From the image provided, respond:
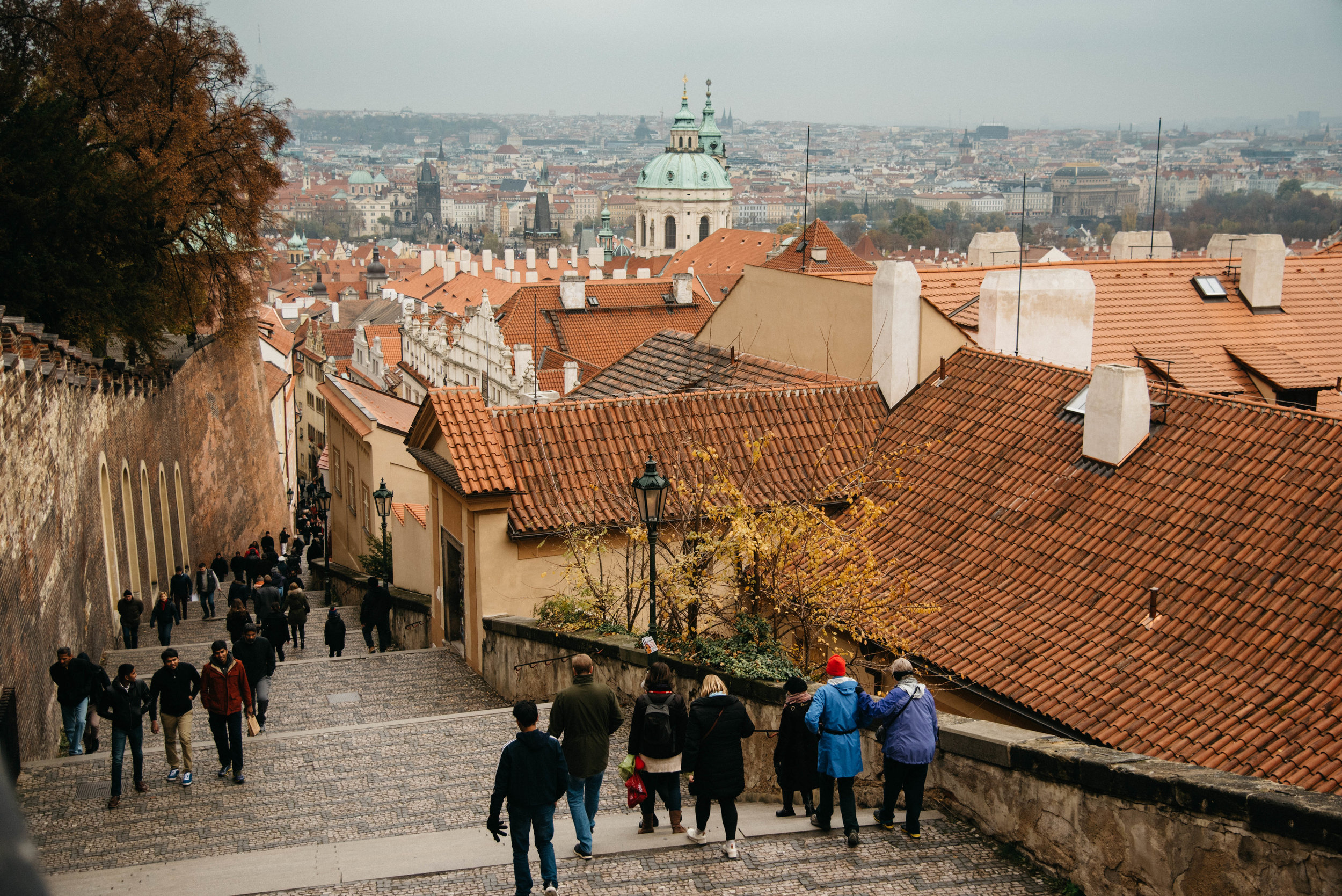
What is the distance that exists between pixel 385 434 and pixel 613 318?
26.5 m

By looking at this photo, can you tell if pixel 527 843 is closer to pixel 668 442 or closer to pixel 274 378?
pixel 668 442

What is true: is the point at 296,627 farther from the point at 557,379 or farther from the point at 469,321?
the point at 469,321

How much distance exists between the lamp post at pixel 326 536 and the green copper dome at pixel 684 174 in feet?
410

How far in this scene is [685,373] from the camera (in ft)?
64.7

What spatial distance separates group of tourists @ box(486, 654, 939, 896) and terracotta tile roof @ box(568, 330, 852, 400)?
31.6ft

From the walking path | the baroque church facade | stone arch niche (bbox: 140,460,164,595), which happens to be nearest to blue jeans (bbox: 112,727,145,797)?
the walking path

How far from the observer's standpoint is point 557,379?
143 feet

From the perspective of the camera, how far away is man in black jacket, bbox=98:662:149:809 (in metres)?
9.27

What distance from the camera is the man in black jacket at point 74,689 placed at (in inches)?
446

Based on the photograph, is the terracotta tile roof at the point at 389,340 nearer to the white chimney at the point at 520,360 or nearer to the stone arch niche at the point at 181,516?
the white chimney at the point at 520,360

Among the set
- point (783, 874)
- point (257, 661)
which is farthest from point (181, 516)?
point (783, 874)

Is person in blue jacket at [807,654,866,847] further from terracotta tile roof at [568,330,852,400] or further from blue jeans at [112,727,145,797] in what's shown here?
terracotta tile roof at [568,330,852,400]

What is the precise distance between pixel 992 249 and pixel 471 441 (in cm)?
1314

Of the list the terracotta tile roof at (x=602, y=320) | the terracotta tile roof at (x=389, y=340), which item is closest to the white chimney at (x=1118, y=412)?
the terracotta tile roof at (x=602, y=320)
